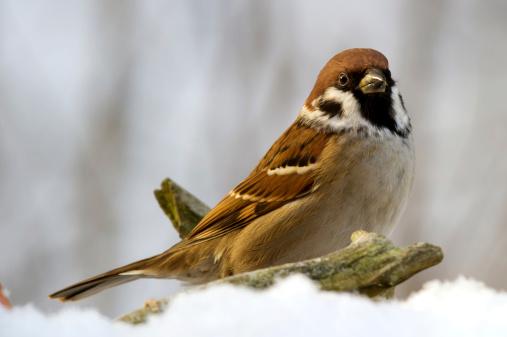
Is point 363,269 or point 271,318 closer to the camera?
point 271,318

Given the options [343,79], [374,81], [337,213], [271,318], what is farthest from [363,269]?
[343,79]

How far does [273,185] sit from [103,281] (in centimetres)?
73

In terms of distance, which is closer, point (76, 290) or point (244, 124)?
point (76, 290)

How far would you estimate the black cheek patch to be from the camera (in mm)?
3111

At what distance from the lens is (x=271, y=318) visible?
1205 millimetres

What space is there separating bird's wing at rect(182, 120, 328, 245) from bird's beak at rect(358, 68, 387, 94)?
0.82 feet

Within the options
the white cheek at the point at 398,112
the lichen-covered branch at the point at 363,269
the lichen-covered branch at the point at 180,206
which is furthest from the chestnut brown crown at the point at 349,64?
the lichen-covered branch at the point at 363,269

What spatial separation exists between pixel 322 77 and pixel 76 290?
119 centimetres

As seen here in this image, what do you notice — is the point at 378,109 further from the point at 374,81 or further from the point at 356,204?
the point at 356,204

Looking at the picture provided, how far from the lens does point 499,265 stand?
3906 millimetres

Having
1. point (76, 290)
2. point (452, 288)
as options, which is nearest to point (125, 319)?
point (452, 288)

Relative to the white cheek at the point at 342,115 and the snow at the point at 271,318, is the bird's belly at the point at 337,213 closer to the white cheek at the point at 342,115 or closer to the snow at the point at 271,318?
the white cheek at the point at 342,115

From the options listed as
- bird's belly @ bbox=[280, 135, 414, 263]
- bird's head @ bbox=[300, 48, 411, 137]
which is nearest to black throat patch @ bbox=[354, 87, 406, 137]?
bird's head @ bbox=[300, 48, 411, 137]

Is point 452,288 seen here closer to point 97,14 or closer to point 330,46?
point 330,46
